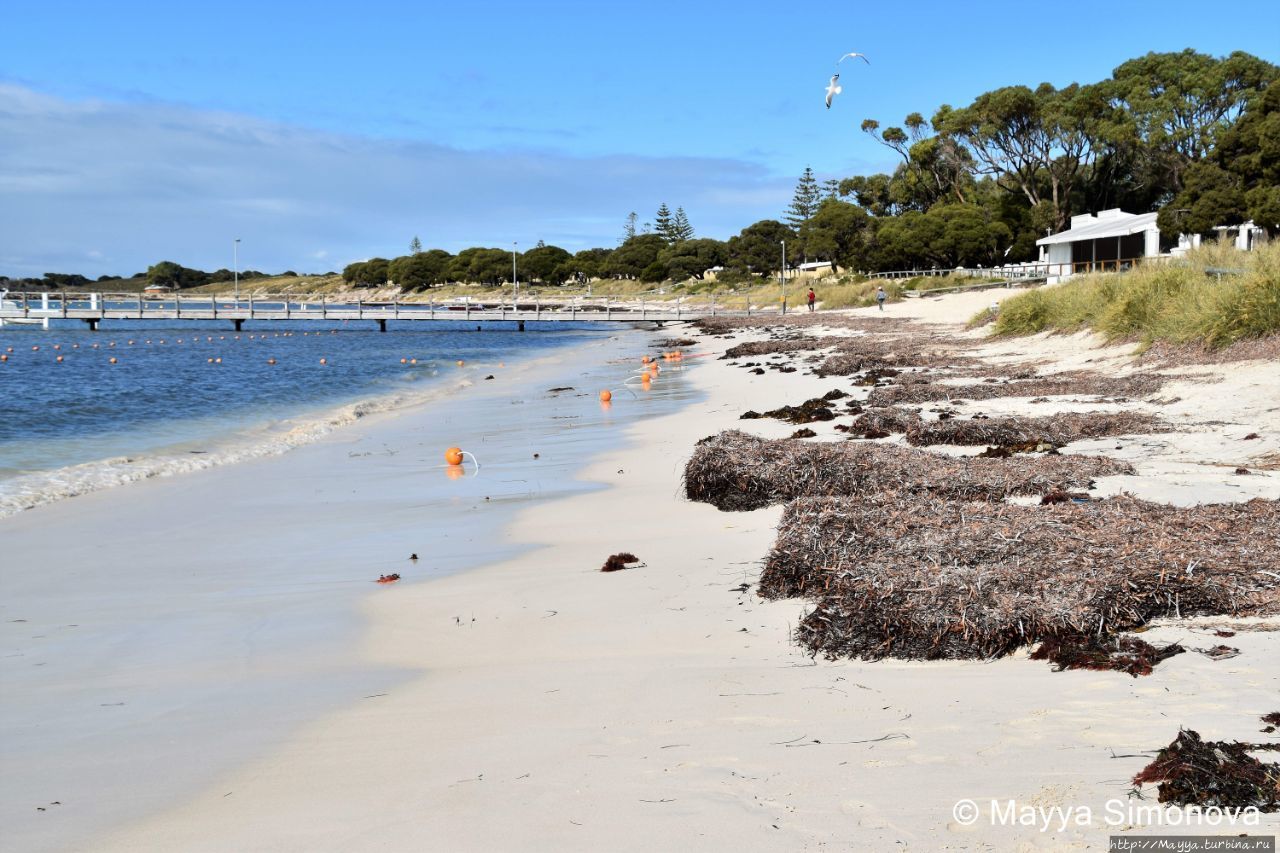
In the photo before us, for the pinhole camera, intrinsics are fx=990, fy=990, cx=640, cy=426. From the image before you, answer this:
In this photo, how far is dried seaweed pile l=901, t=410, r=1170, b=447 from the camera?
29.3 ft

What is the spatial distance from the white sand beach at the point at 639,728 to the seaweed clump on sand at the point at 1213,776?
93 mm

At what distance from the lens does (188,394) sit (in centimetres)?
2272

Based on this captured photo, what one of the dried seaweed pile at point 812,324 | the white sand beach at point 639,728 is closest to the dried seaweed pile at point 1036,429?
the white sand beach at point 639,728

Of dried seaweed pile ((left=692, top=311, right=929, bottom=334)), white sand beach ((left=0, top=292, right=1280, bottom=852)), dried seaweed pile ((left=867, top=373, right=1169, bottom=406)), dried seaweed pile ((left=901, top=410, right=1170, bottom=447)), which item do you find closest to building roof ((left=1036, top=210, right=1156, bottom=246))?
dried seaweed pile ((left=692, top=311, right=929, bottom=334))

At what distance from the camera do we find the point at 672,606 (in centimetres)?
507

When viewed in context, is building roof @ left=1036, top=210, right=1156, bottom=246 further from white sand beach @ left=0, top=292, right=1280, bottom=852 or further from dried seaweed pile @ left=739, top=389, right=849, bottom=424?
white sand beach @ left=0, top=292, right=1280, bottom=852

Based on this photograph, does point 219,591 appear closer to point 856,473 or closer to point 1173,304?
point 856,473

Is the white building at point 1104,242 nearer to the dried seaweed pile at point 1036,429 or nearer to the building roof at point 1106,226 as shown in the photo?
the building roof at point 1106,226

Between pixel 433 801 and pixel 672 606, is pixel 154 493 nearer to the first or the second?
pixel 672 606

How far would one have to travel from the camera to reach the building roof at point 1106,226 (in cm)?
4916

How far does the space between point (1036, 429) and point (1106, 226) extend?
49060mm

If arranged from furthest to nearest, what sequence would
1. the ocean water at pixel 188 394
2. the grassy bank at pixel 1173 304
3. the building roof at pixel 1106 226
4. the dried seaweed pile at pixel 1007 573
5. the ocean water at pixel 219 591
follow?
the building roof at pixel 1106 226
the grassy bank at pixel 1173 304
the ocean water at pixel 188 394
the dried seaweed pile at pixel 1007 573
the ocean water at pixel 219 591

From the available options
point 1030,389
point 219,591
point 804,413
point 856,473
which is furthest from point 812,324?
point 219,591

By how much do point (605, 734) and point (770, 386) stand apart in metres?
14.1
